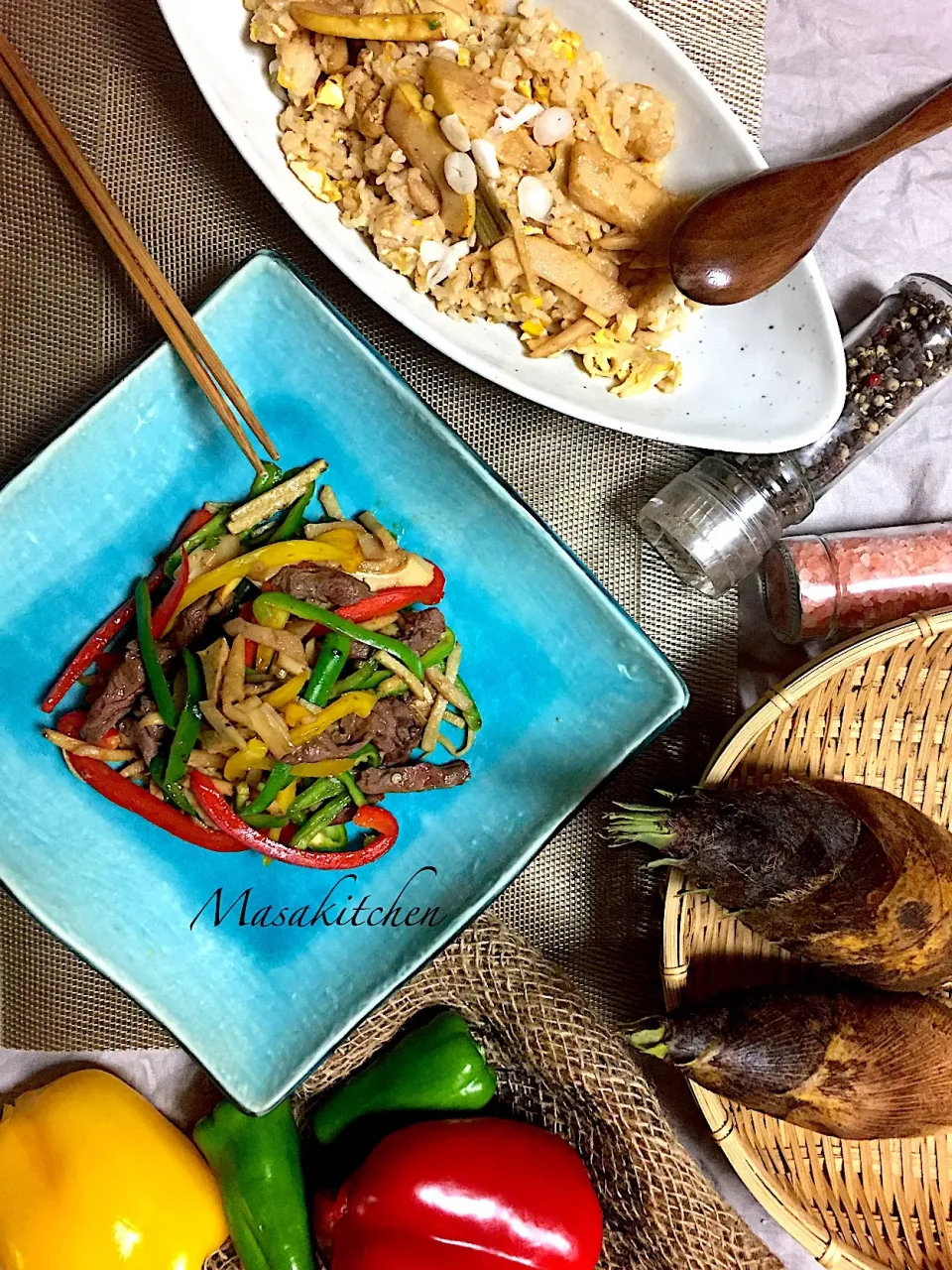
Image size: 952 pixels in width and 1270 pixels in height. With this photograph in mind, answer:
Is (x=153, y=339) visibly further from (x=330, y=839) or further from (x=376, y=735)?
(x=330, y=839)

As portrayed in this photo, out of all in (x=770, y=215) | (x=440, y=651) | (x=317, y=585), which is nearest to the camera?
(x=770, y=215)

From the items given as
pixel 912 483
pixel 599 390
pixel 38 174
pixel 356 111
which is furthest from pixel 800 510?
pixel 38 174

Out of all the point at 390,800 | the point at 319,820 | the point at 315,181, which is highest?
the point at 315,181

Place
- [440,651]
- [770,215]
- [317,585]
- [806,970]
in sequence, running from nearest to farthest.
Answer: [770,215], [317,585], [440,651], [806,970]

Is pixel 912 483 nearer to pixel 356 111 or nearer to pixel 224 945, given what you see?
pixel 356 111

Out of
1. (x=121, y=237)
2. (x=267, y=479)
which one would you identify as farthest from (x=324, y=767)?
(x=121, y=237)

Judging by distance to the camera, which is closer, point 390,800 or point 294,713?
point 294,713
